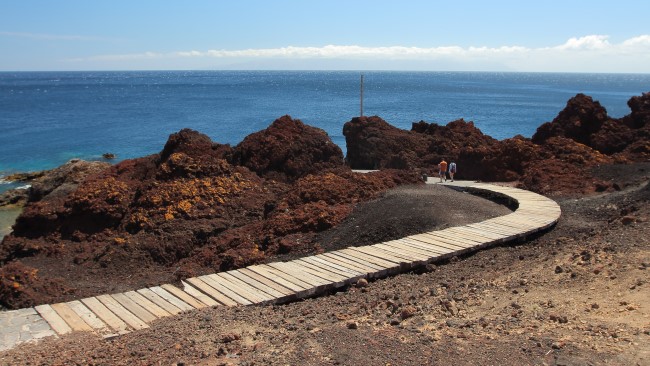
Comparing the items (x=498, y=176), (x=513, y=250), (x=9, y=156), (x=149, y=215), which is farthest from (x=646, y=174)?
(x=9, y=156)

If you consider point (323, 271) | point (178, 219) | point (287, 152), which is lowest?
point (178, 219)

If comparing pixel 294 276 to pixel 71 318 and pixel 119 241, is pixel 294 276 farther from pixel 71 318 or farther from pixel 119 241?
pixel 119 241

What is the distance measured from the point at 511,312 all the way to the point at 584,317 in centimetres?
74

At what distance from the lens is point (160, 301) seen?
24.6 ft

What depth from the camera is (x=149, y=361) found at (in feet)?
17.1

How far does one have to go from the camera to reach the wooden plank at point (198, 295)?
739 centimetres

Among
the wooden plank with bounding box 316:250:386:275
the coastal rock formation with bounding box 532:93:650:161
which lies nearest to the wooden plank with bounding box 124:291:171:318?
the wooden plank with bounding box 316:250:386:275

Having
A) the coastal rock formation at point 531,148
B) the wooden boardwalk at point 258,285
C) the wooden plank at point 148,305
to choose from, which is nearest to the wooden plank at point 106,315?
the wooden boardwalk at point 258,285

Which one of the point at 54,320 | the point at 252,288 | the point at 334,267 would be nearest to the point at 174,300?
the point at 252,288

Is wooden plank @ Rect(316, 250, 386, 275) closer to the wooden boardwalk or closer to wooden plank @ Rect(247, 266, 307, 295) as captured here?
the wooden boardwalk

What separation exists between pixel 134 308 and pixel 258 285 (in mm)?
1664

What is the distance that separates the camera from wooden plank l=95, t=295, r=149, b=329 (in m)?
6.66

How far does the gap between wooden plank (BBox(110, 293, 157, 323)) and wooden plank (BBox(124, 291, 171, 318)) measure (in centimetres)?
4

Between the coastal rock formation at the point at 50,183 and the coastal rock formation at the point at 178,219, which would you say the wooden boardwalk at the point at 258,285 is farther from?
the coastal rock formation at the point at 50,183
